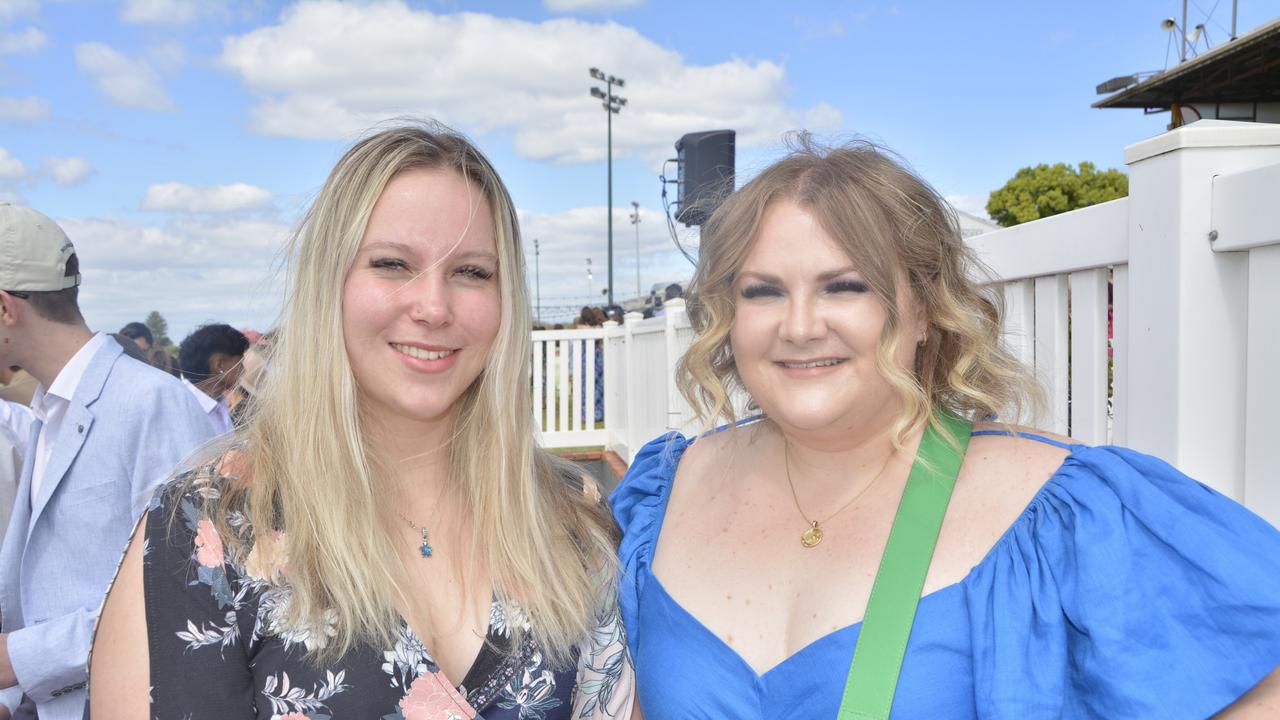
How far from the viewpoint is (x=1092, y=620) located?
1354 millimetres

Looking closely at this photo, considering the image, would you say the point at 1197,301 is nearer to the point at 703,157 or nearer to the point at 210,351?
the point at 703,157

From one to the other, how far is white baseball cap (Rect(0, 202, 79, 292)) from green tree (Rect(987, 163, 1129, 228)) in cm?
2907

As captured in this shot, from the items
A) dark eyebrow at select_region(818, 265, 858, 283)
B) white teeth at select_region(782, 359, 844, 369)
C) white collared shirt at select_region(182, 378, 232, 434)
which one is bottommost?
white collared shirt at select_region(182, 378, 232, 434)

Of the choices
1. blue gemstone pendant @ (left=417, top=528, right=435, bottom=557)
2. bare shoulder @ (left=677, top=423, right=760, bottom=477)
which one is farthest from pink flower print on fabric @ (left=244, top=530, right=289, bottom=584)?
bare shoulder @ (left=677, top=423, right=760, bottom=477)

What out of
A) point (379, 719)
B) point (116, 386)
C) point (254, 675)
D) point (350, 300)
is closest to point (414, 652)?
point (379, 719)

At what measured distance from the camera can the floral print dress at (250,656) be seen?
144cm

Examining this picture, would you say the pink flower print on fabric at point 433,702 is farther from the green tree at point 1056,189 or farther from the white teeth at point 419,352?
the green tree at point 1056,189

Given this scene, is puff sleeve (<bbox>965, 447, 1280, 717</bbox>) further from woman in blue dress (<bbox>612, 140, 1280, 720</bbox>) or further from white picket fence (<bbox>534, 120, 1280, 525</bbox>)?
white picket fence (<bbox>534, 120, 1280, 525</bbox>)

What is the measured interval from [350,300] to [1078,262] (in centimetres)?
163

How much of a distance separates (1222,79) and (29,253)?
3674 centimetres

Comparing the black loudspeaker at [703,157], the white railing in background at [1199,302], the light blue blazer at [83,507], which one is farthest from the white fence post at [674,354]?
the white railing in background at [1199,302]

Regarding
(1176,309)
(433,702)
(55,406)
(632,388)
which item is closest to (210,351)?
(55,406)

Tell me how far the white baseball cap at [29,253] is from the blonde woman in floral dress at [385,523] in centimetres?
129

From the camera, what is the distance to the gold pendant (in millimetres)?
1801
